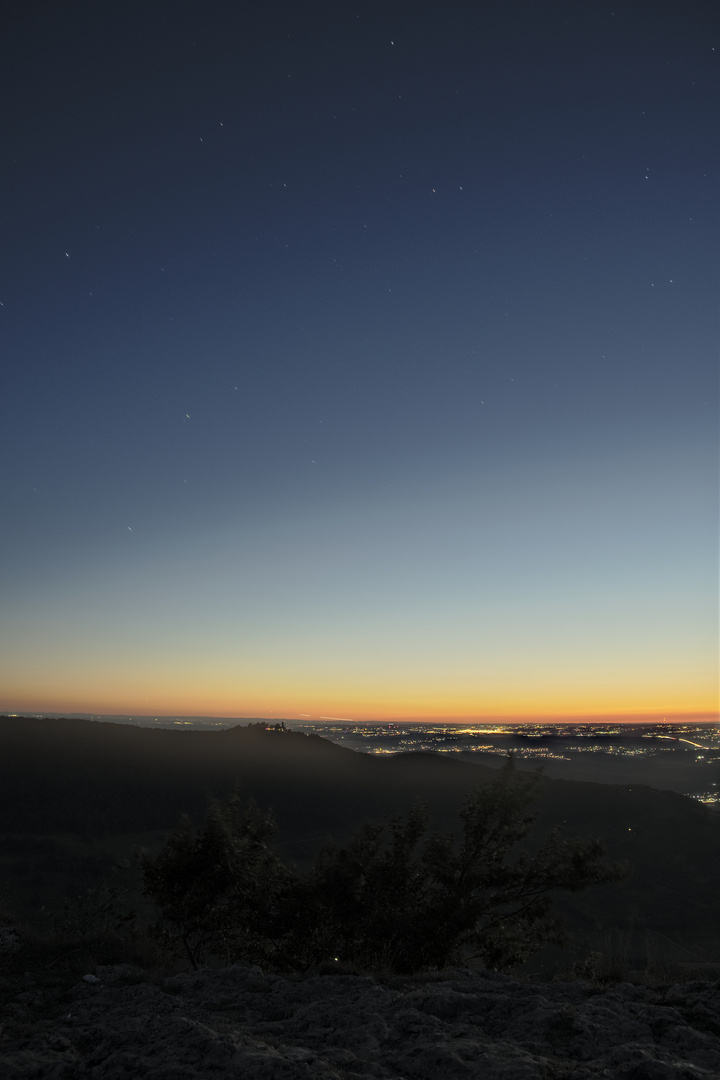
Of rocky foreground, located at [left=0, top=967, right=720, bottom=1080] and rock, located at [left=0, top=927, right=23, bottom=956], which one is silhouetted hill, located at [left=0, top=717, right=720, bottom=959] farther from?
rocky foreground, located at [left=0, top=967, right=720, bottom=1080]

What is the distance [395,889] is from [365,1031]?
9.87 metres

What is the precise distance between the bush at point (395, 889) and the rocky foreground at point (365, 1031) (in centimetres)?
698

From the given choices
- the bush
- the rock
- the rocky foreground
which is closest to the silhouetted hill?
the bush

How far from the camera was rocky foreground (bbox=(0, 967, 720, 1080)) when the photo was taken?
159 inches

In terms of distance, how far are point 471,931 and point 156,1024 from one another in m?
9.97

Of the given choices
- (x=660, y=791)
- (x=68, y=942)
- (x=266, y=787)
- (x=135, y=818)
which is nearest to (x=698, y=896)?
(x=660, y=791)

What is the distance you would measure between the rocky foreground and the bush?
698 centimetres

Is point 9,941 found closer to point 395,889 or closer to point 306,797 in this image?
point 395,889

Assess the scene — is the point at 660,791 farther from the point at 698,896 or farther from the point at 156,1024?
the point at 156,1024

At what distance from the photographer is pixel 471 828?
14328 mm

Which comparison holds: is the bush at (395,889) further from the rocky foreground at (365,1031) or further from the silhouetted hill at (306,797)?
the silhouetted hill at (306,797)

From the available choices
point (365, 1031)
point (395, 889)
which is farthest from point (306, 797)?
point (365, 1031)

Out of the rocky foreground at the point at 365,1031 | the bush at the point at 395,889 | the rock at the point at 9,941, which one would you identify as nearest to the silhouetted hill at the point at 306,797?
the bush at the point at 395,889

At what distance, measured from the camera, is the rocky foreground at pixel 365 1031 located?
405cm
